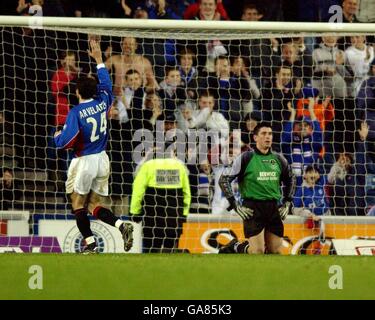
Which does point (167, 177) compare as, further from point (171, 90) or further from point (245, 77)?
point (245, 77)

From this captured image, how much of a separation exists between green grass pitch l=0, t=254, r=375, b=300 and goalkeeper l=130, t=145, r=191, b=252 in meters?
2.32

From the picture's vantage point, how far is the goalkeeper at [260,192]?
12797mm

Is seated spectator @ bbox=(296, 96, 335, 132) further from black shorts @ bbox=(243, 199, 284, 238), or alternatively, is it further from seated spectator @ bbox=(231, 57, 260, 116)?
black shorts @ bbox=(243, 199, 284, 238)

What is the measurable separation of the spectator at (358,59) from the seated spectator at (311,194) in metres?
1.14

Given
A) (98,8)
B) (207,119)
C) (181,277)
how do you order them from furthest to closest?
(98,8) → (207,119) → (181,277)

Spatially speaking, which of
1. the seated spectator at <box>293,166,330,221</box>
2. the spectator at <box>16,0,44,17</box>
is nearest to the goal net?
the seated spectator at <box>293,166,330,221</box>

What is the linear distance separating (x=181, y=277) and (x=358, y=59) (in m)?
4.83

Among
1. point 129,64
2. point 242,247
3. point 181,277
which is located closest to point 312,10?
point 129,64

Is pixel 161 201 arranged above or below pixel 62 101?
below

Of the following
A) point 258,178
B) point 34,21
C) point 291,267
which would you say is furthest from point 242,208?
point 34,21

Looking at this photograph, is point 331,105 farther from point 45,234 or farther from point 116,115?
point 45,234

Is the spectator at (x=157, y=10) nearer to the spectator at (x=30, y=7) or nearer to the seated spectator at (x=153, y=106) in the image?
the spectator at (x=30, y=7)

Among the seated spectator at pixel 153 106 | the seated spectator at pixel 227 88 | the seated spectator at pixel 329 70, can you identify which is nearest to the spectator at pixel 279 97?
the seated spectator at pixel 227 88

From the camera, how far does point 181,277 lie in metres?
11.1
